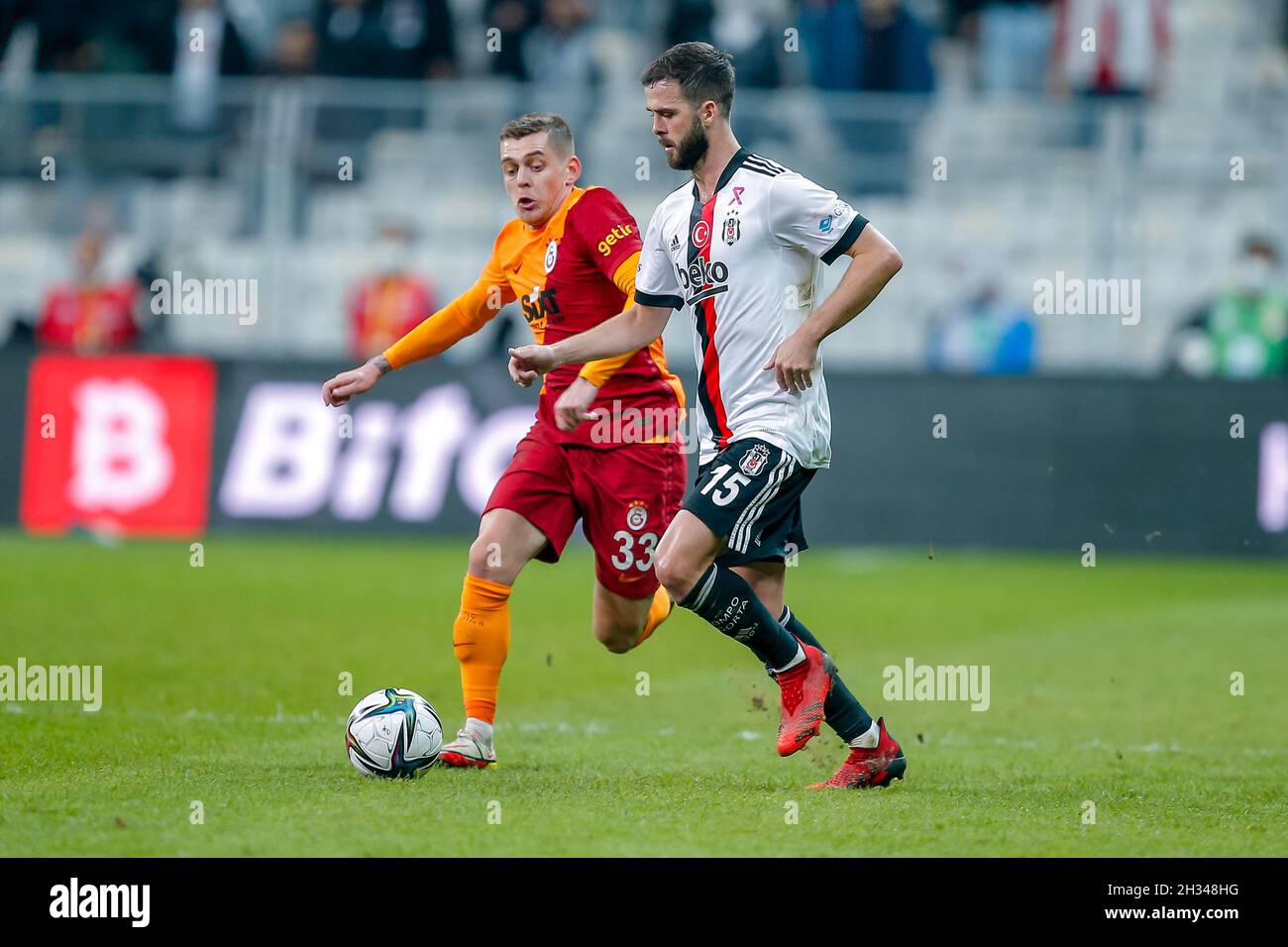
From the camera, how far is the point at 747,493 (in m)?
6.10

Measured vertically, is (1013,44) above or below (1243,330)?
above

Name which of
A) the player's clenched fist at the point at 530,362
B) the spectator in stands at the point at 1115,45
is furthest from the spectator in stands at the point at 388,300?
the player's clenched fist at the point at 530,362

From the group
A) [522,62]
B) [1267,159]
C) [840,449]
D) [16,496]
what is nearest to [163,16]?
[522,62]

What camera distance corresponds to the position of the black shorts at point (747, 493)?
20.0 ft

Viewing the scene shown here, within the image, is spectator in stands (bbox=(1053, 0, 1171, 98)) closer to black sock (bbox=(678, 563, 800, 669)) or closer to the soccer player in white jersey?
the soccer player in white jersey

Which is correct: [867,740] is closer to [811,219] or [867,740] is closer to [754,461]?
[754,461]

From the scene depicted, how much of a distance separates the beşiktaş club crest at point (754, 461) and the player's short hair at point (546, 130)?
64.5 inches

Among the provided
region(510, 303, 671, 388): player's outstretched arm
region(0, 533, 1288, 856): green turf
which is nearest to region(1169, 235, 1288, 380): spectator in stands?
region(0, 533, 1288, 856): green turf

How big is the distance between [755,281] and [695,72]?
2.47 ft

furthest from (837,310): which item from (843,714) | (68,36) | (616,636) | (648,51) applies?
(68,36)

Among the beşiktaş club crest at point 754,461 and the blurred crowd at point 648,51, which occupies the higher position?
the blurred crowd at point 648,51

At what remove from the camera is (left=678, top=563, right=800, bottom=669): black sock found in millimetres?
6094

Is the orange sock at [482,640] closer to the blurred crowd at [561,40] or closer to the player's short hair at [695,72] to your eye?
the player's short hair at [695,72]
